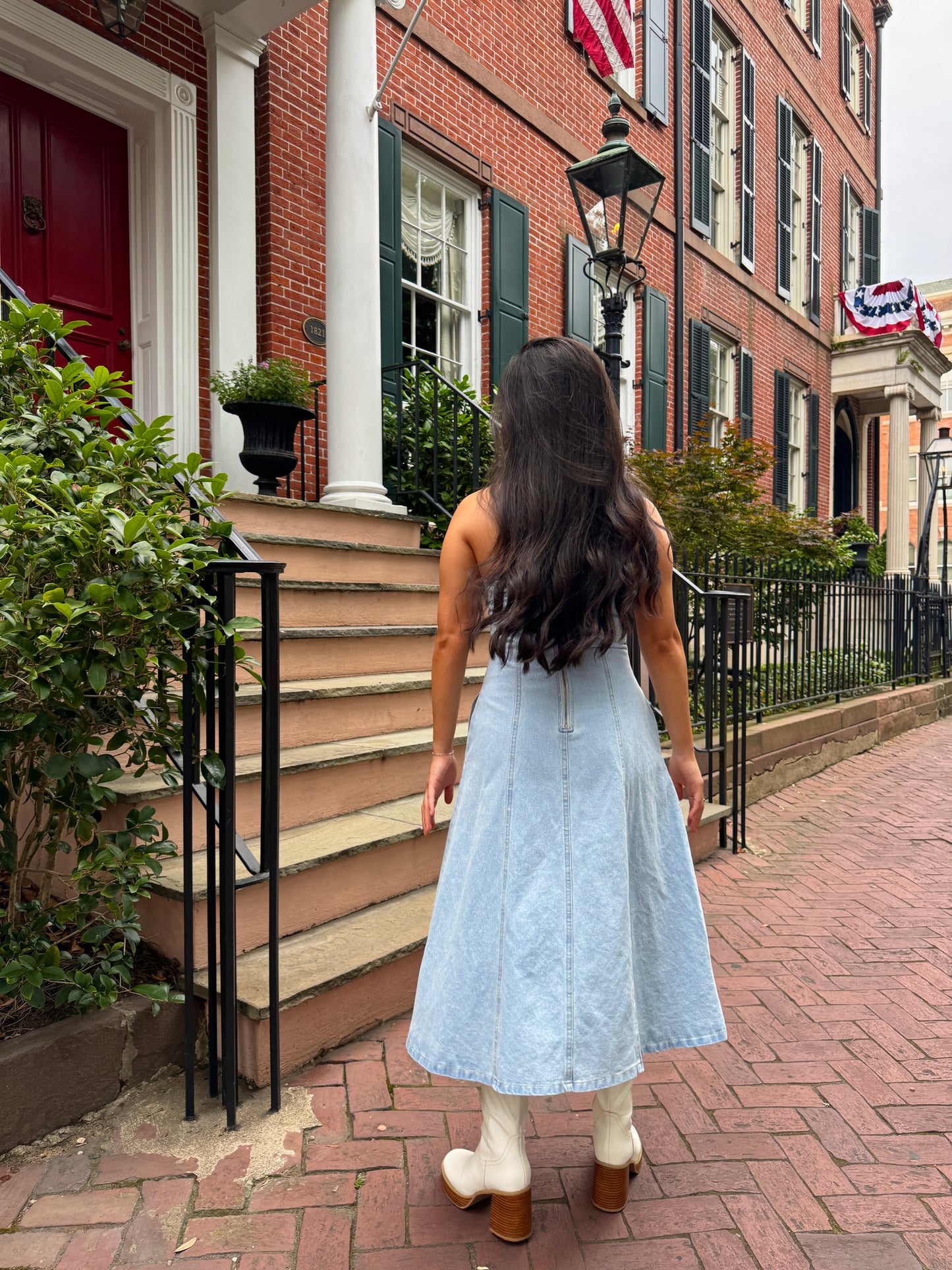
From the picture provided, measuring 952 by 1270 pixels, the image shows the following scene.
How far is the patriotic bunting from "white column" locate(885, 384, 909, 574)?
3.45ft

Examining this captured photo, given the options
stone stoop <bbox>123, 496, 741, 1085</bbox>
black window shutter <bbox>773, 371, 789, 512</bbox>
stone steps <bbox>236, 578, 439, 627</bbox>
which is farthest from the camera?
black window shutter <bbox>773, 371, 789, 512</bbox>

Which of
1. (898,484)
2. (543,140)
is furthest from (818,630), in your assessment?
(898,484)

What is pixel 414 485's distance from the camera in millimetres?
6234

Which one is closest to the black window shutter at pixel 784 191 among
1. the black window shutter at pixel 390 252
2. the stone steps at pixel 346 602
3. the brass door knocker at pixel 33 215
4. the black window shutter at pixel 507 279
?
the black window shutter at pixel 507 279

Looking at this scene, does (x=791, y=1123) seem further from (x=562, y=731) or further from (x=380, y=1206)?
(x=562, y=731)

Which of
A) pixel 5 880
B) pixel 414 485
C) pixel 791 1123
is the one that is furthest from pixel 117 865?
pixel 414 485

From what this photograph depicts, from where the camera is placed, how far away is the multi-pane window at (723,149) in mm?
12305

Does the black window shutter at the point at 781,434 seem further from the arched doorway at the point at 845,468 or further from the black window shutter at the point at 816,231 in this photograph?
the arched doorway at the point at 845,468

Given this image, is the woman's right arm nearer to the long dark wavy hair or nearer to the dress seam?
the long dark wavy hair

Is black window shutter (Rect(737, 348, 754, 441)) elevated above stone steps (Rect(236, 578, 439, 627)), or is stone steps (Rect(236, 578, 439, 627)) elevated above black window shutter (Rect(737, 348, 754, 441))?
black window shutter (Rect(737, 348, 754, 441))

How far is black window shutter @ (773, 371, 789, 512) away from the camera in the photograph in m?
13.8

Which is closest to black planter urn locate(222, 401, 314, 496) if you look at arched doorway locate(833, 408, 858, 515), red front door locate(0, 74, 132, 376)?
red front door locate(0, 74, 132, 376)

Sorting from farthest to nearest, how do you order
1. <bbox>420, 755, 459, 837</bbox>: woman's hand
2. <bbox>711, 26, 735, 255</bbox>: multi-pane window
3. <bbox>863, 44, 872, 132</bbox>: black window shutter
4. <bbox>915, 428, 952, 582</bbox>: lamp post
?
<bbox>863, 44, 872, 132</bbox>: black window shutter
<bbox>915, 428, 952, 582</bbox>: lamp post
<bbox>711, 26, 735, 255</bbox>: multi-pane window
<bbox>420, 755, 459, 837</bbox>: woman's hand

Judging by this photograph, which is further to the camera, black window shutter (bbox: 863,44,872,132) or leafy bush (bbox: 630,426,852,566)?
black window shutter (bbox: 863,44,872,132)
